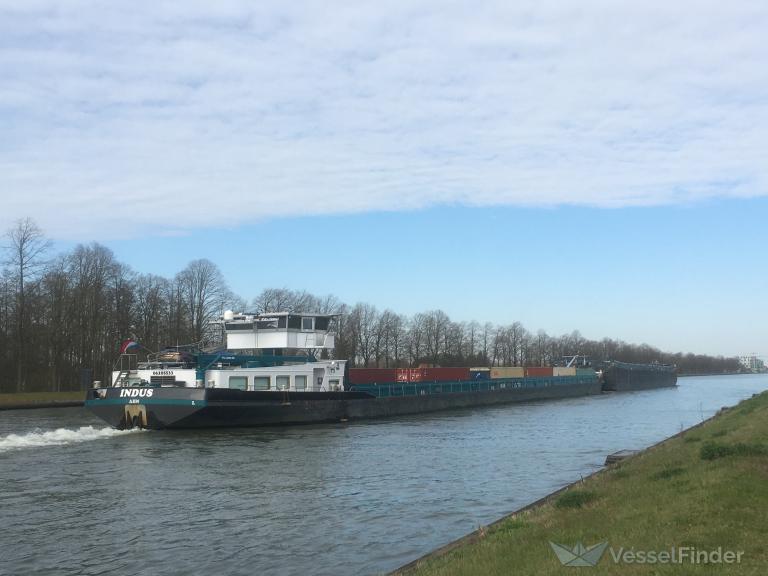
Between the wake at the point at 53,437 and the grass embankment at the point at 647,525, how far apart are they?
70.0 feet

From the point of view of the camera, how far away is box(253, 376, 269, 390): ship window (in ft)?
117

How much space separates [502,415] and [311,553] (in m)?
36.2

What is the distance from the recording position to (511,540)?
951 centimetres

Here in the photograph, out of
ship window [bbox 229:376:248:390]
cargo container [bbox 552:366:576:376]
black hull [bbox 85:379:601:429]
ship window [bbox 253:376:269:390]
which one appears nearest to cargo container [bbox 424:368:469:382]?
black hull [bbox 85:379:601:429]

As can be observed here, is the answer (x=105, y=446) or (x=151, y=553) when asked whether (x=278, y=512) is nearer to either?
(x=151, y=553)

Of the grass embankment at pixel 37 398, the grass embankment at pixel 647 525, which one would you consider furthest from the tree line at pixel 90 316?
the grass embankment at pixel 647 525

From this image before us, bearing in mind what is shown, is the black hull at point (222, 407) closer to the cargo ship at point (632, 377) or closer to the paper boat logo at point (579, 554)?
the paper boat logo at point (579, 554)

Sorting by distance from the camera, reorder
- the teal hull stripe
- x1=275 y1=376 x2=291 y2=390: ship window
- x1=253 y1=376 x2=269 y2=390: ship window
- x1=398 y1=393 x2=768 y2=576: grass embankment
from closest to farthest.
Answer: x1=398 y1=393 x2=768 y2=576: grass embankment, the teal hull stripe, x1=253 y1=376 x2=269 y2=390: ship window, x1=275 y1=376 x2=291 y2=390: ship window

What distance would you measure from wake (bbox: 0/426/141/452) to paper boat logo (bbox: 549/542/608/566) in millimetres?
23312

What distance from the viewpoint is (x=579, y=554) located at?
7.98 metres

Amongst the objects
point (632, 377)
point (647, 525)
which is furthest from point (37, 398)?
point (632, 377)

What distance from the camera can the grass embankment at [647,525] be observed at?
7527 mm

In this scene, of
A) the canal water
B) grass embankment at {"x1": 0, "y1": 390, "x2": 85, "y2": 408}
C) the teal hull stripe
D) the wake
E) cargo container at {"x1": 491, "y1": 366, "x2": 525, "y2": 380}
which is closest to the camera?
the canal water

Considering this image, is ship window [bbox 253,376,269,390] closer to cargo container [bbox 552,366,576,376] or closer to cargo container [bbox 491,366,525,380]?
cargo container [bbox 491,366,525,380]
